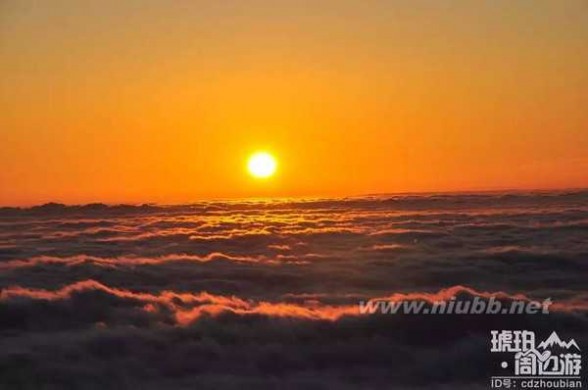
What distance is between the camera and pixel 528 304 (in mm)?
18312

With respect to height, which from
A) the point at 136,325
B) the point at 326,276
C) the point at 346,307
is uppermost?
the point at 326,276

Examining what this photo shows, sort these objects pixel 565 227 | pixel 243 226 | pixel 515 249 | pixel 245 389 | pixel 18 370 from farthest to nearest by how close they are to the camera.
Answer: pixel 243 226, pixel 565 227, pixel 515 249, pixel 18 370, pixel 245 389

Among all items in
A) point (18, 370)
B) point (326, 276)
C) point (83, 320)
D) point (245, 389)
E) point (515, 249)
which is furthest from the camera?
point (515, 249)

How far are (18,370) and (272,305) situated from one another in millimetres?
7291

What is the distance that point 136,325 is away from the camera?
53.7ft

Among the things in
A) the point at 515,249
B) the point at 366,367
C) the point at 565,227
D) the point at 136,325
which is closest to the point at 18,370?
the point at 136,325

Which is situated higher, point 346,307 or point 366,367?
point 346,307

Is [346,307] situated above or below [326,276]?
below

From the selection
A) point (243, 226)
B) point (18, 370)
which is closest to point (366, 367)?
point (18, 370)

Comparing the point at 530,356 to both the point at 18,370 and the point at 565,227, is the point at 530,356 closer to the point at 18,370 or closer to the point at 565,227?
the point at 18,370

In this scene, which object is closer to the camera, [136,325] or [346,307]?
[136,325]

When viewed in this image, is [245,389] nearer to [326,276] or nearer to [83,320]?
[83,320]

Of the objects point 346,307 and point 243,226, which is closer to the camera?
point 346,307

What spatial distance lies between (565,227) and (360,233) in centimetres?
1154
